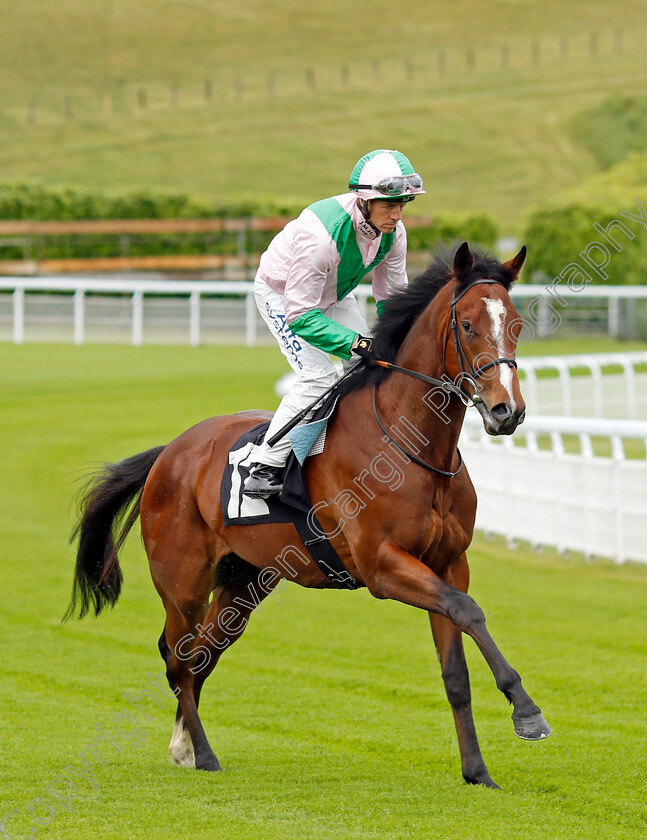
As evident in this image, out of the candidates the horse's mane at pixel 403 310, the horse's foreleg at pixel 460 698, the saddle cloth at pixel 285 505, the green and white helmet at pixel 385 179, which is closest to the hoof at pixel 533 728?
the horse's foreleg at pixel 460 698

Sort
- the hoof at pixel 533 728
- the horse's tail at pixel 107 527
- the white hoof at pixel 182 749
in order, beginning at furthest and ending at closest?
the horse's tail at pixel 107 527, the white hoof at pixel 182 749, the hoof at pixel 533 728

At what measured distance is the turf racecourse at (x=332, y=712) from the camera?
362 centimetres

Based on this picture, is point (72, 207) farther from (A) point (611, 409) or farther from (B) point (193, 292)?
(A) point (611, 409)

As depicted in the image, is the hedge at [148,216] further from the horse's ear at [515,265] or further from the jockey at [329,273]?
the horse's ear at [515,265]

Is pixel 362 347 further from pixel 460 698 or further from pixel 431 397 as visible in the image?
pixel 460 698

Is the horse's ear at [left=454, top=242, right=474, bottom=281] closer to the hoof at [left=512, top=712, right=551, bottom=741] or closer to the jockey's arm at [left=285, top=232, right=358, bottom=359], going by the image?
the jockey's arm at [left=285, top=232, right=358, bottom=359]

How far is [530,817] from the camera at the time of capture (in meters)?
3.56

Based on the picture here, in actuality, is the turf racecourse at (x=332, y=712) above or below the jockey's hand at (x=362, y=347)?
below

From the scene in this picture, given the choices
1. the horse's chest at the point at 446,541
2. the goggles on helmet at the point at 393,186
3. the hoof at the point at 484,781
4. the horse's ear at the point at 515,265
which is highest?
the goggles on helmet at the point at 393,186

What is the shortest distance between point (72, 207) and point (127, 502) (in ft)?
81.5

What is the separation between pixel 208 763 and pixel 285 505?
3.28 ft

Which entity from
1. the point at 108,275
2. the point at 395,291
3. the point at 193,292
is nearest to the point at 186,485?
the point at 395,291

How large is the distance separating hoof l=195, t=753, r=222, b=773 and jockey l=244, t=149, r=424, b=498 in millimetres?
1001

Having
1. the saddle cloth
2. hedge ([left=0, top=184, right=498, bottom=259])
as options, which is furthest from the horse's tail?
hedge ([left=0, top=184, right=498, bottom=259])
